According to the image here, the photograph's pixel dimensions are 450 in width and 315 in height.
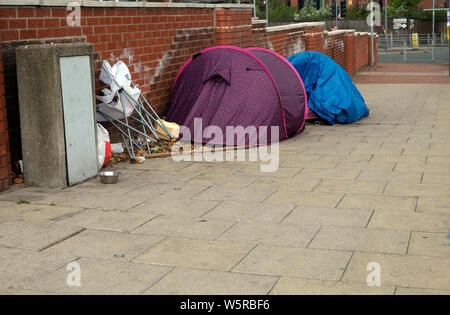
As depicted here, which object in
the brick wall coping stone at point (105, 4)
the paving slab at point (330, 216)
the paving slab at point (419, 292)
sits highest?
the brick wall coping stone at point (105, 4)

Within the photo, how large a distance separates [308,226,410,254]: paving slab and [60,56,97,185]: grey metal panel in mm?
3095

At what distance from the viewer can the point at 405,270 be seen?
4.64 metres

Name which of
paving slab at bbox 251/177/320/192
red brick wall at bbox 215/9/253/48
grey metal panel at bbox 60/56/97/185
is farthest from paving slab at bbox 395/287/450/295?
red brick wall at bbox 215/9/253/48

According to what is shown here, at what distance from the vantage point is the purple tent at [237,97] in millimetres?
9984

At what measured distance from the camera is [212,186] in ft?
24.3

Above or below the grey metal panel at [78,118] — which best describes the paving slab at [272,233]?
below

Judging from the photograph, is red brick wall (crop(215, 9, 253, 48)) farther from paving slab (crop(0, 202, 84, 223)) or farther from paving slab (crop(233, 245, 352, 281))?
paving slab (crop(233, 245, 352, 281))

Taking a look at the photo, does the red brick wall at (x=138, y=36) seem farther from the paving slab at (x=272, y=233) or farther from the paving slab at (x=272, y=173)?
the paving slab at (x=272, y=233)

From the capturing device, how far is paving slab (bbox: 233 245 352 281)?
4.62 meters

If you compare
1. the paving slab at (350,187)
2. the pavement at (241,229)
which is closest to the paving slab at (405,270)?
the pavement at (241,229)

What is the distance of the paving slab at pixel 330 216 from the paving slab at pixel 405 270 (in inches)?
34.5

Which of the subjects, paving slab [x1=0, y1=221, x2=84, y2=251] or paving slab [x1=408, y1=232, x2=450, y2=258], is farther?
paving slab [x1=0, y1=221, x2=84, y2=251]

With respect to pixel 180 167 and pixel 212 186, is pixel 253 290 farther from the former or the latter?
pixel 180 167

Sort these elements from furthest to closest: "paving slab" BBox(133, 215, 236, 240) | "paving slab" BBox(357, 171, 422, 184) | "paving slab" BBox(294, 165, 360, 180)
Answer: "paving slab" BBox(294, 165, 360, 180)
"paving slab" BBox(357, 171, 422, 184)
"paving slab" BBox(133, 215, 236, 240)
